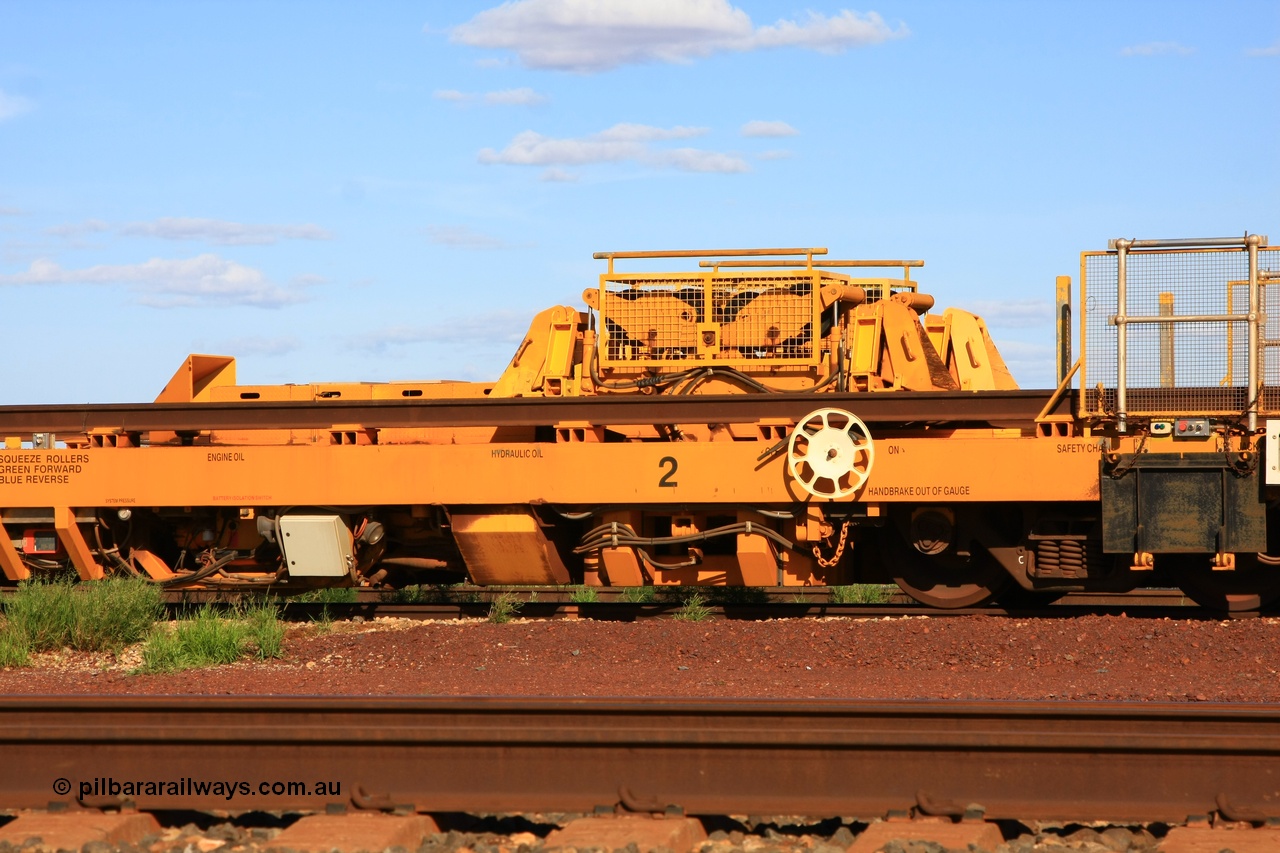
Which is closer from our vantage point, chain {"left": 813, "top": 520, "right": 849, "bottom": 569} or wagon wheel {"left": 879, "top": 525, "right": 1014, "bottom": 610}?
chain {"left": 813, "top": 520, "right": 849, "bottom": 569}

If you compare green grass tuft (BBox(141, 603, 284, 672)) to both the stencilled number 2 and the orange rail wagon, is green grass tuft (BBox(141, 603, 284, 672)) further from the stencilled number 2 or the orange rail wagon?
the stencilled number 2

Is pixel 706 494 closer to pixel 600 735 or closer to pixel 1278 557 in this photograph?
pixel 1278 557

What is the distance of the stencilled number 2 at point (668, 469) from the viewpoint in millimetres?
10492

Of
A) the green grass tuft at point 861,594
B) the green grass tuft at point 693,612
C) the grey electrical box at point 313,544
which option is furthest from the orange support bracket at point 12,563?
the green grass tuft at point 861,594

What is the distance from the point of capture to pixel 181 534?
12.0 meters

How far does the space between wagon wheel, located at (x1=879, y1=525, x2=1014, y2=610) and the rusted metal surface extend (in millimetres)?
5419

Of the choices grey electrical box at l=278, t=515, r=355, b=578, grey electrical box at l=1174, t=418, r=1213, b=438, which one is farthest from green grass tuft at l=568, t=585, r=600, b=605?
grey electrical box at l=1174, t=418, r=1213, b=438

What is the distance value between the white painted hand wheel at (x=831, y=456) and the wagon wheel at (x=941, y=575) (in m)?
0.92

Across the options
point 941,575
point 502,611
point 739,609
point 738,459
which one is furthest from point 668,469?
point 941,575

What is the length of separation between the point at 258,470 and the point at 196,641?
2113 millimetres

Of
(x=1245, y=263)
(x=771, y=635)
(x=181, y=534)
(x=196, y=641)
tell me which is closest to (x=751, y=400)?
(x=771, y=635)

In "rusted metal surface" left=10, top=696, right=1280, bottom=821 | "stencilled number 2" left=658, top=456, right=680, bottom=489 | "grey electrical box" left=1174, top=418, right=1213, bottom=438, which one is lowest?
"rusted metal surface" left=10, top=696, right=1280, bottom=821

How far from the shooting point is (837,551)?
10.6 m

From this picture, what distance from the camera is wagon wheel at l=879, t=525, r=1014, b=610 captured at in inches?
430
